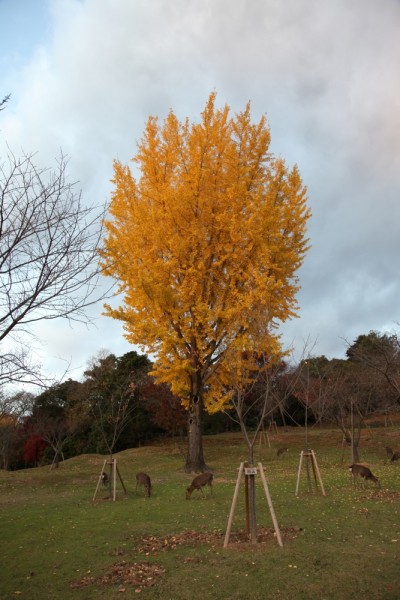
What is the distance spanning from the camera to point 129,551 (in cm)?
625

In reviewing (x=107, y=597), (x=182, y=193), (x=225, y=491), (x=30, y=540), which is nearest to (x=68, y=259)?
(x=107, y=597)

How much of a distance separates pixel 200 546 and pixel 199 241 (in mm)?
9765

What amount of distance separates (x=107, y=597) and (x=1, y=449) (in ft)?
90.7

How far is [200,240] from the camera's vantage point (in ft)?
47.2

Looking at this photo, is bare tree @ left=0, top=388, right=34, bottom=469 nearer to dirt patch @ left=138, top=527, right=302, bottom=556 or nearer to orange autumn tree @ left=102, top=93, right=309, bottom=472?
orange autumn tree @ left=102, top=93, right=309, bottom=472

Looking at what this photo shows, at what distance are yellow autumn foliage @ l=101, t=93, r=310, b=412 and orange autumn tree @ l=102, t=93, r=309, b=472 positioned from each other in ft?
0.11

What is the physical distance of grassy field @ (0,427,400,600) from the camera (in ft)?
15.5

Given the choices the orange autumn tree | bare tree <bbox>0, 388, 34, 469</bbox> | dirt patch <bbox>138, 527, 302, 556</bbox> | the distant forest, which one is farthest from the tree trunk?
bare tree <bbox>0, 388, 34, 469</bbox>

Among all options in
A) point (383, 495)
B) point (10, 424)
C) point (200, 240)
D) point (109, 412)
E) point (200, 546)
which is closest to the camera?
point (200, 546)

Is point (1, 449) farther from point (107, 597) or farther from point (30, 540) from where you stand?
point (107, 597)

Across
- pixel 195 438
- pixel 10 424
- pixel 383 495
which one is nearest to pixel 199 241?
pixel 195 438

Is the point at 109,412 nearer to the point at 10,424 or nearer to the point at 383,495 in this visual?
the point at 10,424

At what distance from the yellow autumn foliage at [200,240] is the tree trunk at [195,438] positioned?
465 mm

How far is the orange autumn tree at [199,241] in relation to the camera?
44.7 feet
